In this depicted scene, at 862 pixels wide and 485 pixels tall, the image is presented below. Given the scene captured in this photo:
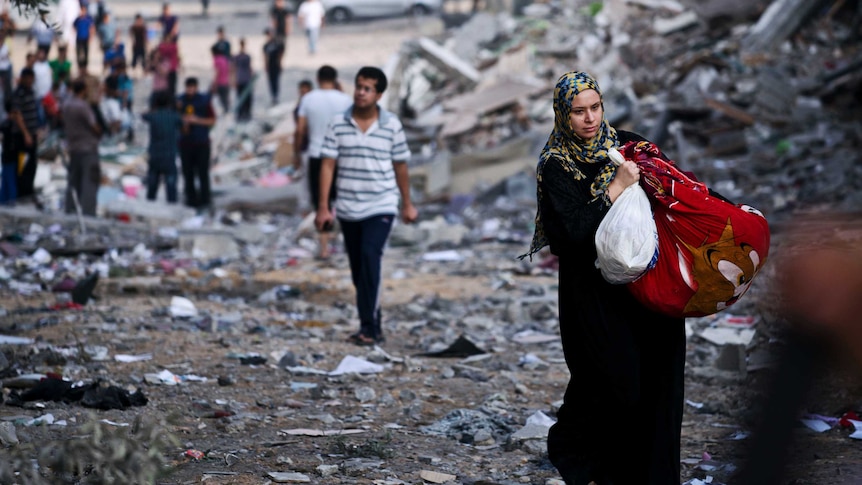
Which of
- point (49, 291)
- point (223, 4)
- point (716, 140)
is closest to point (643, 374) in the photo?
point (49, 291)

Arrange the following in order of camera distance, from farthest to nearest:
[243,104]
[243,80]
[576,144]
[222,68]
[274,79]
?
1. [274,79]
2. [243,80]
3. [243,104]
4. [222,68]
5. [576,144]

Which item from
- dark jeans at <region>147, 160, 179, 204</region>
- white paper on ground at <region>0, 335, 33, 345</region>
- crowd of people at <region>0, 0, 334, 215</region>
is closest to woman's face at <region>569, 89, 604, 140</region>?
white paper on ground at <region>0, 335, 33, 345</region>

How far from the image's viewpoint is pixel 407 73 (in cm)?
2044

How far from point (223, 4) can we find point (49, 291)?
88.1 ft

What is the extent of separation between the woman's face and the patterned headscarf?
16 mm

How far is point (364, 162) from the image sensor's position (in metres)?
7.20

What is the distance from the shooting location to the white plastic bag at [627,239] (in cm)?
380

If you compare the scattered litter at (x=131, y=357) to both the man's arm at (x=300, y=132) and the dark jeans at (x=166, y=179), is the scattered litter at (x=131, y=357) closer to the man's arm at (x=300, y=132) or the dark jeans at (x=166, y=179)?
the man's arm at (x=300, y=132)

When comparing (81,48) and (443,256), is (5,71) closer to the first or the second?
(81,48)

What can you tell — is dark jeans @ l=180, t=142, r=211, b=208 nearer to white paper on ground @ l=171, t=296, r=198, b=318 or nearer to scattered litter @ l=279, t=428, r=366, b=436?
white paper on ground @ l=171, t=296, r=198, b=318

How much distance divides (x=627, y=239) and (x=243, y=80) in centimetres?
1937

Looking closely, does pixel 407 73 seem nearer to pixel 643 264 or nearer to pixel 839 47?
pixel 839 47

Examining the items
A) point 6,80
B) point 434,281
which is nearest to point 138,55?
point 6,80

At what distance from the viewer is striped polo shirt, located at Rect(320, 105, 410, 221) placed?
23.6 ft
